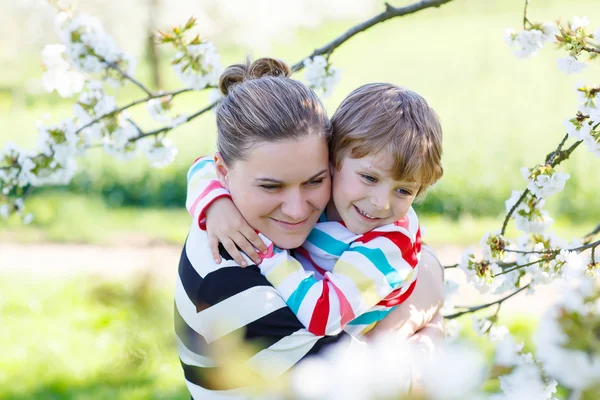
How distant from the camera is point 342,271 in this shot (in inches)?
56.7

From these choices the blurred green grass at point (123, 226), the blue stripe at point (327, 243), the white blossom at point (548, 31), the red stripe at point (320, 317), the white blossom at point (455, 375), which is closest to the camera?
the white blossom at point (455, 375)

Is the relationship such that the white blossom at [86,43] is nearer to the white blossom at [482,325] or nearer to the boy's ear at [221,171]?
the boy's ear at [221,171]

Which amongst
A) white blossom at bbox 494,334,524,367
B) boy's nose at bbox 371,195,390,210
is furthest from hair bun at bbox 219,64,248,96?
white blossom at bbox 494,334,524,367

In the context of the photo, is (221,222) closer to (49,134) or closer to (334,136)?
(334,136)

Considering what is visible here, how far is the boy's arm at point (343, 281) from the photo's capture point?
138cm

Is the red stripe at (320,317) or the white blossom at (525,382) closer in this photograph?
the white blossom at (525,382)

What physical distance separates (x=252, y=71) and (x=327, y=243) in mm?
491

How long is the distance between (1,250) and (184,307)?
17.2 feet

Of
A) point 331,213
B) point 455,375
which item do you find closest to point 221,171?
point 331,213

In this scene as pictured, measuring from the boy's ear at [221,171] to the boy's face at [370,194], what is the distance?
0.28m

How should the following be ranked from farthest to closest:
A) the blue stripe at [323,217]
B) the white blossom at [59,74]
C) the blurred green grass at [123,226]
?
1. the blurred green grass at [123,226]
2. the white blossom at [59,74]
3. the blue stripe at [323,217]

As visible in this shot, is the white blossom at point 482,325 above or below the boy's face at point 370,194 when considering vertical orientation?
below

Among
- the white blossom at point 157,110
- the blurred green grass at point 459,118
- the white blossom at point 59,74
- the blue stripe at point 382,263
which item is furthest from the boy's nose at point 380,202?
the blurred green grass at point 459,118

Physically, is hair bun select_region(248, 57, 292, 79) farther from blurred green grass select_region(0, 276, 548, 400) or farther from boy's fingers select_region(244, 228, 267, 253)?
blurred green grass select_region(0, 276, 548, 400)
